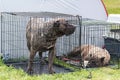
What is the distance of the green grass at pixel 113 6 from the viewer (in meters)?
21.3

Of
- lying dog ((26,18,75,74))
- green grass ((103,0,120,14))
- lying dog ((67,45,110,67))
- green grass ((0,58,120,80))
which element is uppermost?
green grass ((103,0,120,14))

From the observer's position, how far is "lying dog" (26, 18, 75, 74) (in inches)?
308

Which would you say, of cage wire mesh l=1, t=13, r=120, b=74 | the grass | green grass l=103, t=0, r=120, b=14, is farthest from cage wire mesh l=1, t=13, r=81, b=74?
green grass l=103, t=0, r=120, b=14

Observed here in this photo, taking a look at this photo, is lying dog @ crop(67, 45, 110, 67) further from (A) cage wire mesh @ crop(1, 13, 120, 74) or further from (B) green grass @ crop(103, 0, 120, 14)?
(B) green grass @ crop(103, 0, 120, 14)

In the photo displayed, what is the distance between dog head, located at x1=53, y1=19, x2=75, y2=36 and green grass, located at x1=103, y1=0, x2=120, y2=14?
43.3ft

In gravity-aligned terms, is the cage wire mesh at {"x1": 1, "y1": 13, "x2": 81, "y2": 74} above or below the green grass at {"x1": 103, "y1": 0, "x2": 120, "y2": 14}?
below

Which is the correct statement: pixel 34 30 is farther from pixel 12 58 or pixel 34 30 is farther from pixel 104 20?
pixel 104 20

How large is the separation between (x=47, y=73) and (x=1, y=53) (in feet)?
6.20

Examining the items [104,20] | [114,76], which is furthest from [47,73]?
[104,20]

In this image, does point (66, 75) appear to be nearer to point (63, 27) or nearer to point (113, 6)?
point (63, 27)

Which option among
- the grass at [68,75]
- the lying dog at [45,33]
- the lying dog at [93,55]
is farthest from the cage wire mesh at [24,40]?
the lying dog at [45,33]

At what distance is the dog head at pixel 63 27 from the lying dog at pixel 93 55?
1.42 meters

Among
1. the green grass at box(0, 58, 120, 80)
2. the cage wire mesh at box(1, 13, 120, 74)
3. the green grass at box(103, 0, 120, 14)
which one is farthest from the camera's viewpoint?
the green grass at box(103, 0, 120, 14)

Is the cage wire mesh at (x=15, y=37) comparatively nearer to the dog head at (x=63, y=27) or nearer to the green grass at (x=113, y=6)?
the dog head at (x=63, y=27)
